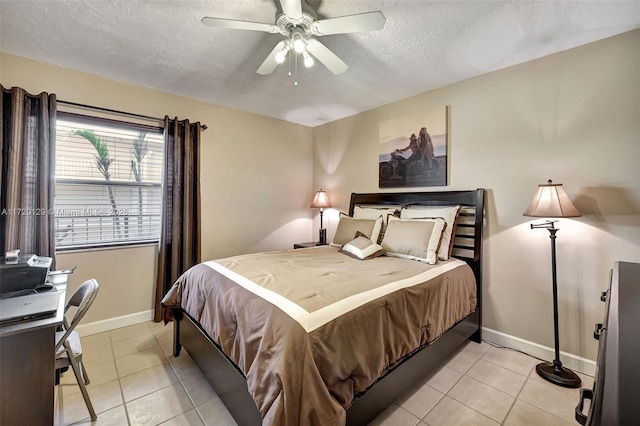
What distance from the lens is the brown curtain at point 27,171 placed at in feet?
7.43

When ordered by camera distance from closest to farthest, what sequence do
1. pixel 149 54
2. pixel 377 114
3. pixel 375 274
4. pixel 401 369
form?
pixel 401 369 < pixel 375 274 < pixel 149 54 < pixel 377 114

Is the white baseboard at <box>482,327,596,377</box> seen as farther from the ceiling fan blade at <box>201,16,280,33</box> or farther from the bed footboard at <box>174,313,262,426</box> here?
the ceiling fan blade at <box>201,16,280,33</box>

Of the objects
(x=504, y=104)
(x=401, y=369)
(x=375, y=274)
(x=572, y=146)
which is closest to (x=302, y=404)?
(x=401, y=369)

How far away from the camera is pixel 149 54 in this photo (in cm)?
235

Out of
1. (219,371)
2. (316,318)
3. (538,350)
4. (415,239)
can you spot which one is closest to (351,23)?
(316,318)

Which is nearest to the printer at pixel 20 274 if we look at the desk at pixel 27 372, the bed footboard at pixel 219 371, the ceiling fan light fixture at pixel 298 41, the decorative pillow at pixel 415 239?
the desk at pixel 27 372

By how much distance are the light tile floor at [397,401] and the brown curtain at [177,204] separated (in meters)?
0.84

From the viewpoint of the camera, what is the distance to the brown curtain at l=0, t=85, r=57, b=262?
2.27 meters

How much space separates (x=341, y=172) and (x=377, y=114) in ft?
3.14

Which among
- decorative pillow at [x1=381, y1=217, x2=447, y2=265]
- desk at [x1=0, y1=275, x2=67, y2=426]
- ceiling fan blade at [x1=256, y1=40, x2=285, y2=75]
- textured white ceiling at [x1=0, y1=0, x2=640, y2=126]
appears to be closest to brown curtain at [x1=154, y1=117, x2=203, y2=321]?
textured white ceiling at [x1=0, y1=0, x2=640, y2=126]

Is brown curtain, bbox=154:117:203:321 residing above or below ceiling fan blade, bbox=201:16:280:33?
below

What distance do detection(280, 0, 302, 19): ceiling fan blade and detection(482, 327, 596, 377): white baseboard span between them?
3041 mm

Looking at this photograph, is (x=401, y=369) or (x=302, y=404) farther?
(x=401, y=369)

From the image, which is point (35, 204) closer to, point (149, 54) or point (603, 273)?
point (149, 54)
